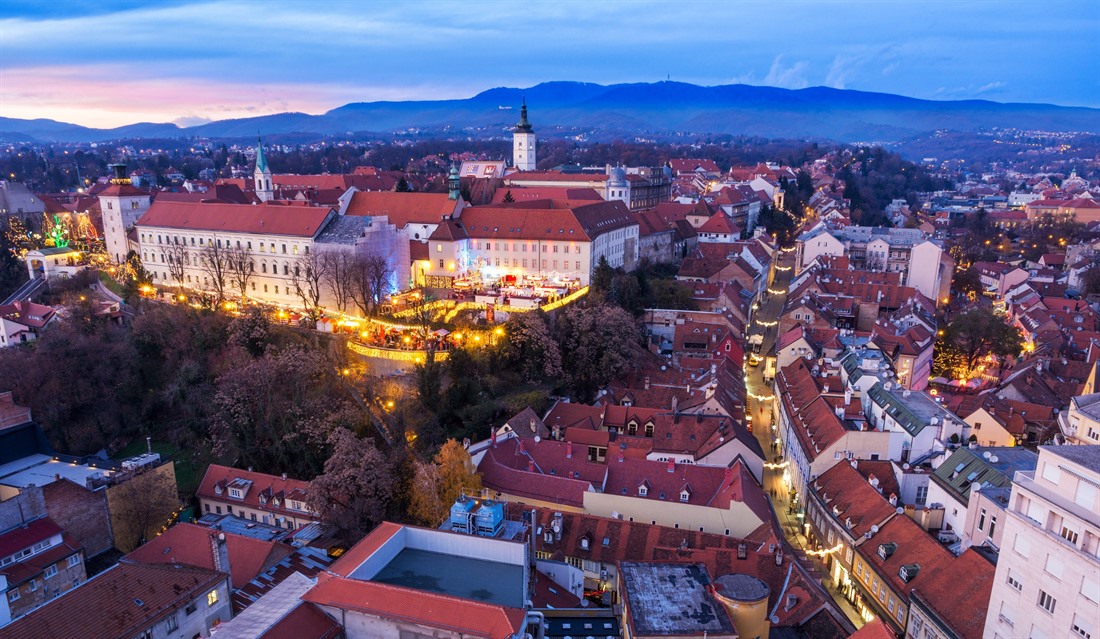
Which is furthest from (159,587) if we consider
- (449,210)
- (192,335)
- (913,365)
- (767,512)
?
(913,365)

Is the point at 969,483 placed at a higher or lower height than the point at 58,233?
lower

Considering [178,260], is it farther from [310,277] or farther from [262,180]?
[262,180]

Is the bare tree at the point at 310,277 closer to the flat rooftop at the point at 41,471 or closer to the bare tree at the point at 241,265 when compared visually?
the bare tree at the point at 241,265

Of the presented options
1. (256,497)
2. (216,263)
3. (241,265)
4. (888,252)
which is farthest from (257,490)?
(888,252)

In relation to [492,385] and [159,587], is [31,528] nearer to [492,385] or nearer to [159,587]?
[159,587]

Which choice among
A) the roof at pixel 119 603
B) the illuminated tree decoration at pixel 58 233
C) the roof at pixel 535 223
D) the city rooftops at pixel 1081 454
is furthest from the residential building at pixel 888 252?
the illuminated tree decoration at pixel 58 233
